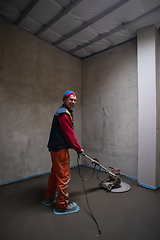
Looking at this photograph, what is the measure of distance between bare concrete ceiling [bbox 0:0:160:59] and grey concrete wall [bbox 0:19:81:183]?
1.14ft

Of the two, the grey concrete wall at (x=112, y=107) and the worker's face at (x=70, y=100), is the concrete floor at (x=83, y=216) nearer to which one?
the grey concrete wall at (x=112, y=107)

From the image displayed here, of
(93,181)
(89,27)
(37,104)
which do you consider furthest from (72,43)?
(93,181)

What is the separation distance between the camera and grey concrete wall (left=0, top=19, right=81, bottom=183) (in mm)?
3043

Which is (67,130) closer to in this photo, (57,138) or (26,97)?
(57,138)

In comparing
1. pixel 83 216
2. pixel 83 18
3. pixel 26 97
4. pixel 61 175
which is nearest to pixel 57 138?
pixel 61 175

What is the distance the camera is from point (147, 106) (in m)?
2.95

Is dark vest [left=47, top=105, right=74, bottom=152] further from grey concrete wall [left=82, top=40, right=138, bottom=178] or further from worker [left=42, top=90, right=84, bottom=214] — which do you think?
grey concrete wall [left=82, top=40, right=138, bottom=178]

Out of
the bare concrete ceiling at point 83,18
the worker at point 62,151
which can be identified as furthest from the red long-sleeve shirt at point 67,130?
the bare concrete ceiling at point 83,18

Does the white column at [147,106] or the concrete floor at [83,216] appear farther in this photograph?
the white column at [147,106]

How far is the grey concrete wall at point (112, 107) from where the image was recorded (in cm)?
347

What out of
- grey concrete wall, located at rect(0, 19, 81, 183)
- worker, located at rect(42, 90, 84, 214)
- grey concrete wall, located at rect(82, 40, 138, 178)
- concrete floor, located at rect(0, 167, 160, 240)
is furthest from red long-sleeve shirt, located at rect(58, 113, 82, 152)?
grey concrete wall, located at rect(82, 40, 138, 178)

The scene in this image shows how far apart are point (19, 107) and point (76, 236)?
8.61ft

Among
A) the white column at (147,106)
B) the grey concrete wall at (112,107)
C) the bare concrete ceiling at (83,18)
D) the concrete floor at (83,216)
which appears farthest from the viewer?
the grey concrete wall at (112,107)

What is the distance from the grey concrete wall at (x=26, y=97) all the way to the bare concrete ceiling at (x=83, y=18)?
348mm
